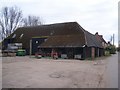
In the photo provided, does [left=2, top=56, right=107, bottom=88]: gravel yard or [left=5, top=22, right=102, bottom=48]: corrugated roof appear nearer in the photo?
[left=2, top=56, right=107, bottom=88]: gravel yard

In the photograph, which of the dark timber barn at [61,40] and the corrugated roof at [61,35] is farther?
the corrugated roof at [61,35]

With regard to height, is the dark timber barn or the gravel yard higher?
the dark timber barn

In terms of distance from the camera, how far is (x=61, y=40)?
135ft

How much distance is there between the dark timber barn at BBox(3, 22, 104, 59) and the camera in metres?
37.0

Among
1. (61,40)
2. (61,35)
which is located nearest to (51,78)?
(61,40)

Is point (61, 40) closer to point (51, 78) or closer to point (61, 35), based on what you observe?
point (61, 35)

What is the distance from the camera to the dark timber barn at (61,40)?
121 ft

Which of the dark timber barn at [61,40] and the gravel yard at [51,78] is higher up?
the dark timber barn at [61,40]

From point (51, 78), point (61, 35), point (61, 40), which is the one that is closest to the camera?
point (51, 78)

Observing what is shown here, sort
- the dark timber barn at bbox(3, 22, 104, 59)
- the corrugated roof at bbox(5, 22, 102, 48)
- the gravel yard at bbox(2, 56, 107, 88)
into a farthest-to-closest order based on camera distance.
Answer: the corrugated roof at bbox(5, 22, 102, 48)
the dark timber barn at bbox(3, 22, 104, 59)
the gravel yard at bbox(2, 56, 107, 88)

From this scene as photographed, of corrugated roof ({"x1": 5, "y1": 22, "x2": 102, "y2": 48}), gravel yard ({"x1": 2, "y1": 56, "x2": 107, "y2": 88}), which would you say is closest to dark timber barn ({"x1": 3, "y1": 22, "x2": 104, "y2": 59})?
corrugated roof ({"x1": 5, "y1": 22, "x2": 102, "y2": 48})

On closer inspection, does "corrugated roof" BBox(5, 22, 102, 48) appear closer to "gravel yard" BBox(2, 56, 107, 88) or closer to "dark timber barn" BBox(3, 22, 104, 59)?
"dark timber barn" BBox(3, 22, 104, 59)

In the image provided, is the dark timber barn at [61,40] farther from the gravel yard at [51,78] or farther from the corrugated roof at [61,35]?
the gravel yard at [51,78]

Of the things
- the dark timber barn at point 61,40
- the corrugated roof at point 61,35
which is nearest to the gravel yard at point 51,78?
the dark timber barn at point 61,40
